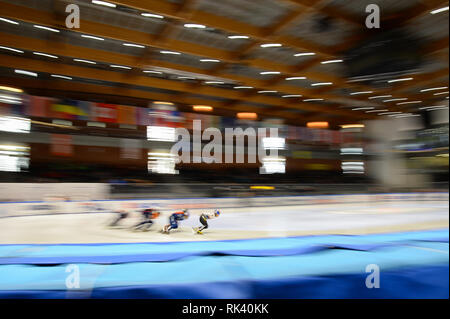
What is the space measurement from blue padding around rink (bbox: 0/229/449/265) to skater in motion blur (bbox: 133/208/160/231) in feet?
2.14

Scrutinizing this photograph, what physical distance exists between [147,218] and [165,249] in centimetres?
100

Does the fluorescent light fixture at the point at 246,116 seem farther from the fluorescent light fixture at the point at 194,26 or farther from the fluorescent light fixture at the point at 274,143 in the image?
the fluorescent light fixture at the point at 194,26

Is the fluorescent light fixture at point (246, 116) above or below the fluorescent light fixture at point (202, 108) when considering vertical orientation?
below

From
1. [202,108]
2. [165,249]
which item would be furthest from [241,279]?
[202,108]

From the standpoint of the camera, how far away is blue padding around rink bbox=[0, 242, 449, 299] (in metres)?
1.93

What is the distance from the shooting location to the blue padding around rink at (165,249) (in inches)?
98.0

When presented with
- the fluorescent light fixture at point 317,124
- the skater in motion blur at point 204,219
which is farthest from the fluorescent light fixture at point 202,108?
the fluorescent light fixture at point 317,124

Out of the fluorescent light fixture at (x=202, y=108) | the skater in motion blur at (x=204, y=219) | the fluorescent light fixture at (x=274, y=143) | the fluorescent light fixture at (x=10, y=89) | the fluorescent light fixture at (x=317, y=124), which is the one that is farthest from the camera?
the fluorescent light fixture at (x=317, y=124)

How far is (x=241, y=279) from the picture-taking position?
6.96 feet

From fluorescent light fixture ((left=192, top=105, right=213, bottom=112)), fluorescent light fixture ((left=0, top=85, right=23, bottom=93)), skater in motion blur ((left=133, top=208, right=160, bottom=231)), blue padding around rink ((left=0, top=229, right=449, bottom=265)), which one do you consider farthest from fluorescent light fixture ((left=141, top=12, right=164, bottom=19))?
blue padding around rink ((left=0, top=229, right=449, bottom=265))

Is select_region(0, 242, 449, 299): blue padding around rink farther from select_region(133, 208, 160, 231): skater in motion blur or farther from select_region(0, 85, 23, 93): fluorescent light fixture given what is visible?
select_region(0, 85, 23, 93): fluorescent light fixture

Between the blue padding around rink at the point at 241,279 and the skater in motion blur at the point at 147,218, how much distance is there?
1.33 metres
